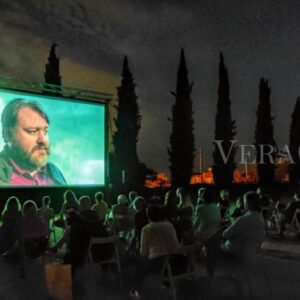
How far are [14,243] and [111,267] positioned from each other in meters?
1.34

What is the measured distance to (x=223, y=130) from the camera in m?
21.6

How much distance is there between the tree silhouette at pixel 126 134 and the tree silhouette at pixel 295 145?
25.7ft

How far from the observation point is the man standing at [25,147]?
35.8 feet

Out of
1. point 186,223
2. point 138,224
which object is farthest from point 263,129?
point 138,224

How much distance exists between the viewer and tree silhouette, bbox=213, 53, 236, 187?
2136 cm

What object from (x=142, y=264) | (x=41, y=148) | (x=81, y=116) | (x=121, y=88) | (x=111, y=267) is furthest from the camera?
(x=121, y=88)

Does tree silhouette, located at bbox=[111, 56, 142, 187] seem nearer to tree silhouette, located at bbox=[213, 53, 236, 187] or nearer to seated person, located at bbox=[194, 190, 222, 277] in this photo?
tree silhouette, located at bbox=[213, 53, 236, 187]

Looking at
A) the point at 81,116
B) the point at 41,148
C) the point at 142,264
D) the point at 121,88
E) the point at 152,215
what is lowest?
A: the point at 142,264

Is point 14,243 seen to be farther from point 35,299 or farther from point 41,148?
point 41,148

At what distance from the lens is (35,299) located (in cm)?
466

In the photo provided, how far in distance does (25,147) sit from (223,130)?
12.3 meters

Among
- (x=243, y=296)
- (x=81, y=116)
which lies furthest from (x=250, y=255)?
(x=81, y=116)

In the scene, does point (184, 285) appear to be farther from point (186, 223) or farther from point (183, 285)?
point (186, 223)

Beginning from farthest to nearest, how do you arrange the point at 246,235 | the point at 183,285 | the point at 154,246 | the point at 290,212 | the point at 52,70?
the point at 52,70 < the point at 290,212 < the point at 183,285 < the point at 246,235 < the point at 154,246
